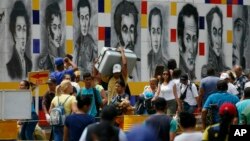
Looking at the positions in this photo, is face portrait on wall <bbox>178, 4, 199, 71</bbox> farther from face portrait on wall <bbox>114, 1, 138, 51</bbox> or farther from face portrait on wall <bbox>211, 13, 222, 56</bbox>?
face portrait on wall <bbox>114, 1, 138, 51</bbox>

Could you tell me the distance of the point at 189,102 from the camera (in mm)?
19938

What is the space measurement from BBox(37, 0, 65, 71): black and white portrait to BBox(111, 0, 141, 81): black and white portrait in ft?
4.76

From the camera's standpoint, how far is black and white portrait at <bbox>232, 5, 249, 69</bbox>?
27.2 meters

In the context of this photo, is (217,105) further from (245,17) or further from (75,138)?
(245,17)

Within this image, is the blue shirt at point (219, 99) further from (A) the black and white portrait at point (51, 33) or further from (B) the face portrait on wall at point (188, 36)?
(B) the face portrait on wall at point (188, 36)

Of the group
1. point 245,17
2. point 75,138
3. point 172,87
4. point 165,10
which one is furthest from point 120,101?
point 245,17

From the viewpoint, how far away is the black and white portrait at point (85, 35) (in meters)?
24.4

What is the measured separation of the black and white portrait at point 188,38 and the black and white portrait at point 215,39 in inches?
16.3

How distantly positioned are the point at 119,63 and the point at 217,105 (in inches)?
159

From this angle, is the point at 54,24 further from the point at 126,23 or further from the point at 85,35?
the point at 126,23

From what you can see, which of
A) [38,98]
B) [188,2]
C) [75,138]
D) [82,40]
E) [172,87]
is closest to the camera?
[75,138]

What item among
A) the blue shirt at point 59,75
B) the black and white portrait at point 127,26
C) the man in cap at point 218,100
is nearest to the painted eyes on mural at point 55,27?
the black and white portrait at point 127,26

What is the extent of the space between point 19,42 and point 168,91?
542 cm

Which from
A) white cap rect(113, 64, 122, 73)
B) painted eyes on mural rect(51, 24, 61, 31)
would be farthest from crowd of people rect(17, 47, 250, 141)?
painted eyes on mural rect(51, 24, 61, 31)
